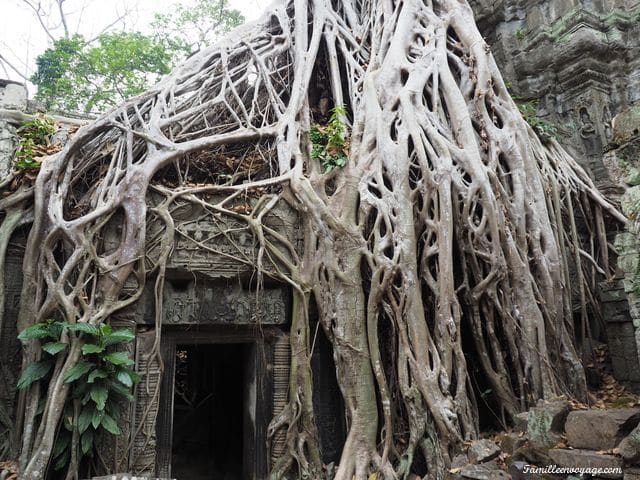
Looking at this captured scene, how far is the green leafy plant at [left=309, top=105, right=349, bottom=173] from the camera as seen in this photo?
15.6 feet

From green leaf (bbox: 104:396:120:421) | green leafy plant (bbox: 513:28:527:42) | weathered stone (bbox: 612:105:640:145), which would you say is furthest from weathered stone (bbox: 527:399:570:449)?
green leafy plant (bbox: 513:28:527:42)

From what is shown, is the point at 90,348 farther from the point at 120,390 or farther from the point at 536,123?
the point at 536,123

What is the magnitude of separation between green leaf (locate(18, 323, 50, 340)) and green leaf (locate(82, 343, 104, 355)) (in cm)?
30

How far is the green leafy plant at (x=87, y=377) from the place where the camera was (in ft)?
11.6

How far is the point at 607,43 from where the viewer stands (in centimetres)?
639

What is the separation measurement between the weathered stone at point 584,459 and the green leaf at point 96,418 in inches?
121

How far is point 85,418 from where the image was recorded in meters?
3.57

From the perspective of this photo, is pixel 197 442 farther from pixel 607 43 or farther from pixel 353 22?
pixel 607 43

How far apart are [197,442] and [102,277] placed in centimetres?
434

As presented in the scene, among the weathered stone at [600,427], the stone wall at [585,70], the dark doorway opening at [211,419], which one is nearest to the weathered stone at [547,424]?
the weathered stone at [600,427]

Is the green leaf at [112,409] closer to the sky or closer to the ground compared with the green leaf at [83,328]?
closer to the ground

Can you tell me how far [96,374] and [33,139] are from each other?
2.41m

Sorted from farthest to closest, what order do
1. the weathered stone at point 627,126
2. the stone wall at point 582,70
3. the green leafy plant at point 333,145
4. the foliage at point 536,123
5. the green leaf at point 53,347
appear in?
the stone wall at point 582,70
the foliage at point 536,123
the green leafy plant at point 333,145
the green leaf at point 53,347
the weathered stone at point 627,126

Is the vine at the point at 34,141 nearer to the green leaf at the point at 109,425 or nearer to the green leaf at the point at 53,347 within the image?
the green leaf at the point at 53,347
